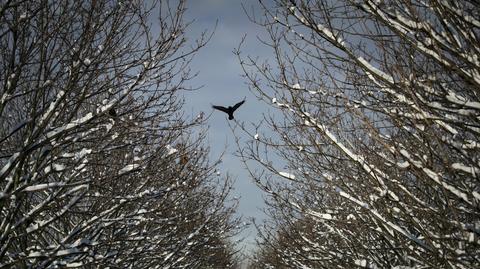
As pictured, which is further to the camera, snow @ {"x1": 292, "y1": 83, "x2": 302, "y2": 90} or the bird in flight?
the bird in flight

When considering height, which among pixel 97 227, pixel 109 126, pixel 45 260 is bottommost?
pixel 45 260

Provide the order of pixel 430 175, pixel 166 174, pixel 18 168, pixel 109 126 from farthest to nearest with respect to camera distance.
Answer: pixel 166 174 < pixel 109 126 < pixel 18 168 < pixel 430 175

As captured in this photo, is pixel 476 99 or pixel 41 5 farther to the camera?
pixel 41 5

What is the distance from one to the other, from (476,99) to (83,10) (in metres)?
3.49

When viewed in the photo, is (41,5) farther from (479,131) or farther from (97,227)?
(479,131)

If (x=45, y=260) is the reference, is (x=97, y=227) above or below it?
above

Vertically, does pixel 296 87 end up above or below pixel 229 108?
below

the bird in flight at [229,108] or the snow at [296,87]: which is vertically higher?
the bird in flight at [229,108]

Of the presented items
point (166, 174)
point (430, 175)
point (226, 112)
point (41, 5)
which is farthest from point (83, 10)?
point (166, 174)

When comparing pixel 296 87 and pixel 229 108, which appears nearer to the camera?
pixel 296 87

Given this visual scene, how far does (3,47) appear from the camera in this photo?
4.10 m

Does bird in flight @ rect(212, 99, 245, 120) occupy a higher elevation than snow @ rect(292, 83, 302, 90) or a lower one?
higher

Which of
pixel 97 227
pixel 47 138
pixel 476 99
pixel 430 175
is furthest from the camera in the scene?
pixel 97 227

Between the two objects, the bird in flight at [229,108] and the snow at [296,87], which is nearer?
the snow at [296,87]
